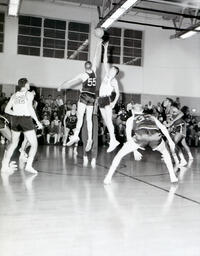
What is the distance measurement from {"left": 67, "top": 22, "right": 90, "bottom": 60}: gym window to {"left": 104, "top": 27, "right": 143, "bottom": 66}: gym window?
1346mm

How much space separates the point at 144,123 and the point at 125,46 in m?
13.7

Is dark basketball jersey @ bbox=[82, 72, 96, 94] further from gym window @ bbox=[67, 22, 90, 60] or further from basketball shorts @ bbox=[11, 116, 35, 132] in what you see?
gym window @ bbox=[67, 22, 90, 60]

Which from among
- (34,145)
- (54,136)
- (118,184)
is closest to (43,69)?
(54,136)

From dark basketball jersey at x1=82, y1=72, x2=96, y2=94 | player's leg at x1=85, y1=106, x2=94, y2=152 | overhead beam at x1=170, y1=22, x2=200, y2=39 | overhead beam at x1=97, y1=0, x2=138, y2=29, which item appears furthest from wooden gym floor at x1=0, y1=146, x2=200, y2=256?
overhead beam at x1=170, y1=22, x2=200, y2=39

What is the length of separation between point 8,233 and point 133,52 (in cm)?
1598

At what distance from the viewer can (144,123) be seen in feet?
15.2

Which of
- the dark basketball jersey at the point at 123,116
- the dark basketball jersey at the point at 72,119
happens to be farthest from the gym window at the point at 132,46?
the dark basketball jersey at the point at 72,119

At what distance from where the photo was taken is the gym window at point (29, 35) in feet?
51.7

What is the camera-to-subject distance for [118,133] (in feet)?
45.1

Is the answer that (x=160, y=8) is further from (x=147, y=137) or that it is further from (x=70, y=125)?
(x=147, y=137)

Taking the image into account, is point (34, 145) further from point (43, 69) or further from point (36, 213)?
point (43, 69)

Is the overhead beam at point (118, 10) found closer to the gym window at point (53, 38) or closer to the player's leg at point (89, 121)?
the gym window at point (53, 38)

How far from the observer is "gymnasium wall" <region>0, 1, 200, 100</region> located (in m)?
15.5

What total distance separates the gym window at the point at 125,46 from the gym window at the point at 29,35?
144 inches
